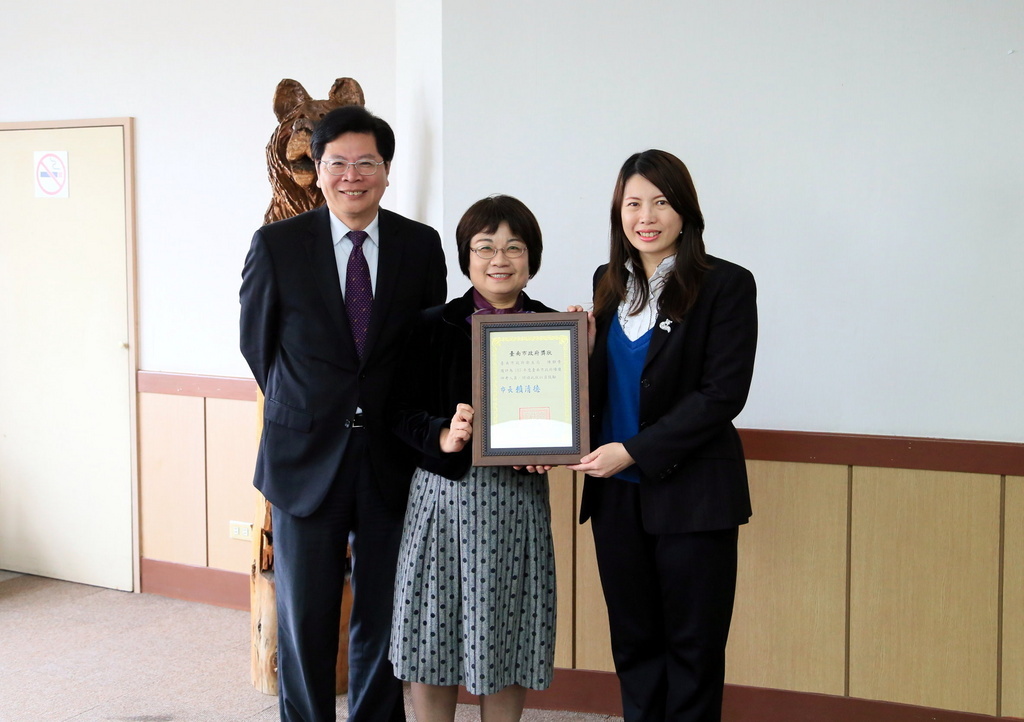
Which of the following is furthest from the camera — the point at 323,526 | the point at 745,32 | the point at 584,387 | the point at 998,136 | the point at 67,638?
the point at 67,638

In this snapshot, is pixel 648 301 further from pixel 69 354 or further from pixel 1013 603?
pixel 69 354

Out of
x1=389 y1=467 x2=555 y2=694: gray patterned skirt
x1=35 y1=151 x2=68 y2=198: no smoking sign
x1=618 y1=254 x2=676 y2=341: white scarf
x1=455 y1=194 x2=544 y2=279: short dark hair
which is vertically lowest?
x1=389 y1=467 x2=555 y2=694: gray patterned skirt

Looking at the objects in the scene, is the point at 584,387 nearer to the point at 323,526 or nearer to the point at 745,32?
the point at 323,526

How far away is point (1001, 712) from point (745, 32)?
208 cm

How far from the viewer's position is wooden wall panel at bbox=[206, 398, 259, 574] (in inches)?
149

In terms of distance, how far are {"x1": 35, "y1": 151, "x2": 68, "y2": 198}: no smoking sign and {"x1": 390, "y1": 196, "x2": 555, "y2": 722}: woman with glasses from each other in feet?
8.90

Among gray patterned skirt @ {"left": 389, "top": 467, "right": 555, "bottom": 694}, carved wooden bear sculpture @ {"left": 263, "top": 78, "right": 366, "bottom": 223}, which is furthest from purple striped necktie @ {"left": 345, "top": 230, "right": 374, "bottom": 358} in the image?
carved wooden bear sculpture @ {"left": 263, "top": 78, "right": 366, "bottom": 223}

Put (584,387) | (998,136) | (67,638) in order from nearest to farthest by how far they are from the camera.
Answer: (584,387) → (998,136) → (67,638)

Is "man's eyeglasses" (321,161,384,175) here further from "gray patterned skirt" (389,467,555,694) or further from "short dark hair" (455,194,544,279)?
"gray patterned skirt" (389,467,555,694)

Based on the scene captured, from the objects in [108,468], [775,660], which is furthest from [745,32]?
[108,468]

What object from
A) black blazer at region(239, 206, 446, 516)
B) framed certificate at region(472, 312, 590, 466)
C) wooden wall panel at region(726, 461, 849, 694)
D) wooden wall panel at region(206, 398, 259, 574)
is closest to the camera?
framed certificate at region(472, 312, 590, 466)

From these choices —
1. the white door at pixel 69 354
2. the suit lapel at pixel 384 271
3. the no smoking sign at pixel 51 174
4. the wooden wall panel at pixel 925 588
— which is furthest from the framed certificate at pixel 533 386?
the no smoking sign at pixel 51 174

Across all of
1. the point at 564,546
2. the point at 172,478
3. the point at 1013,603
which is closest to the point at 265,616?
the point at 564,546

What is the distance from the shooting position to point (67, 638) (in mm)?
3482
